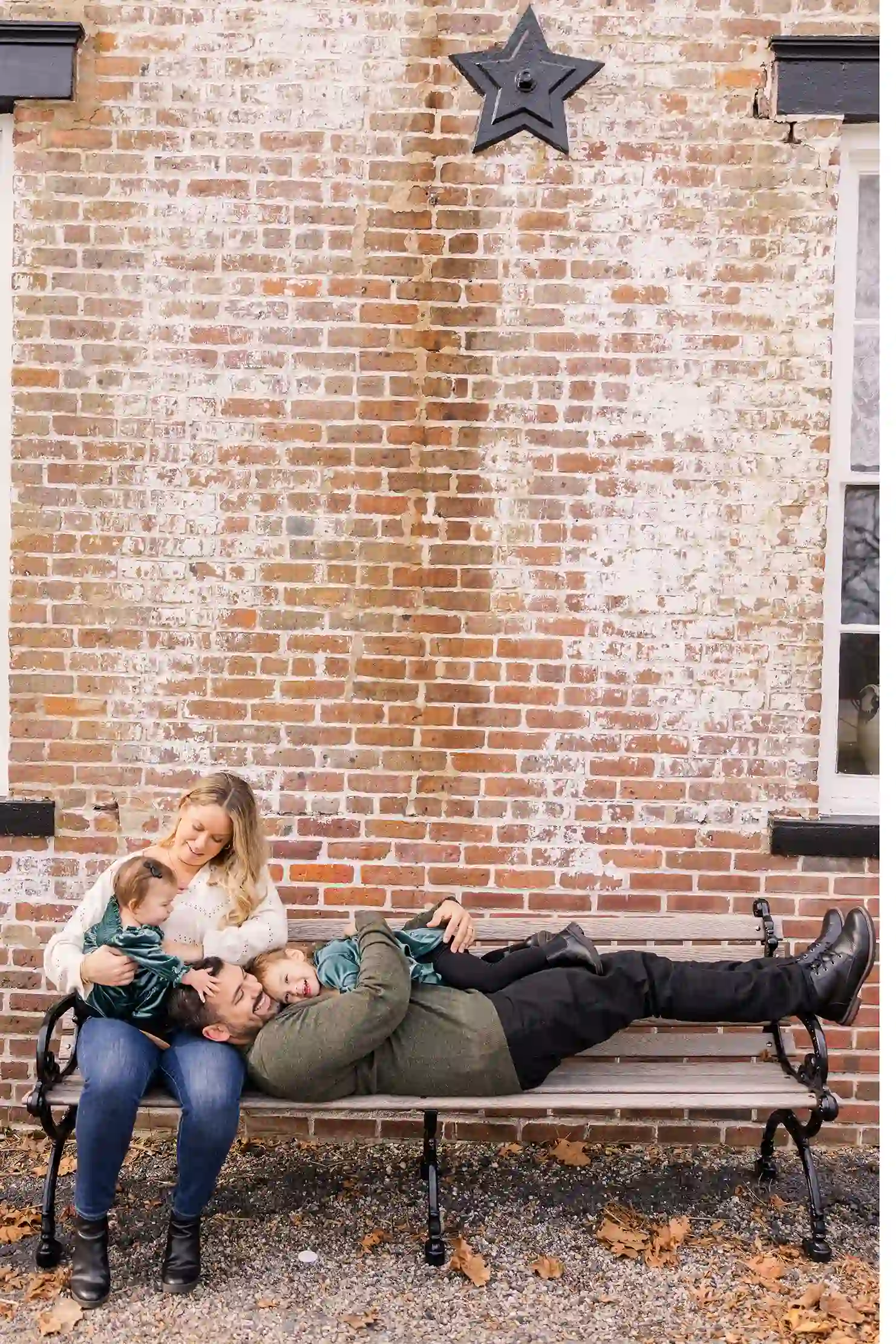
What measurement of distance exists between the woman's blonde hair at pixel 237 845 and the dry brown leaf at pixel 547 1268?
1410mm

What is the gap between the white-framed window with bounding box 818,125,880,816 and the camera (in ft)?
14.0

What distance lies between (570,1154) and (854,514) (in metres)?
2.69

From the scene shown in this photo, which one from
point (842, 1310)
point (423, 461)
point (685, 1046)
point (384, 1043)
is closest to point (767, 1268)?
point (842, 1310)

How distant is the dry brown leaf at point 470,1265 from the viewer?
3.32 m

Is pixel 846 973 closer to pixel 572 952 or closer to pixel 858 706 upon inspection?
pixel 572 952

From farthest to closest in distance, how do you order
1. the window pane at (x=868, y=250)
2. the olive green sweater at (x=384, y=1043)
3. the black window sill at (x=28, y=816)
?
the window pane at (x=868, y=250) → the black window sill at (x=28, y=816) → the olive green sweater at (x=384, y=1043)

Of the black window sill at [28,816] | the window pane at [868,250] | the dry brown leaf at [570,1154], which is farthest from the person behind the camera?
the window pane at [868,250]

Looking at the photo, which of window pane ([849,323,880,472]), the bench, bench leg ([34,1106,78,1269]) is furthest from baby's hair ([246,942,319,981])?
window pane ([849,323,880,472])

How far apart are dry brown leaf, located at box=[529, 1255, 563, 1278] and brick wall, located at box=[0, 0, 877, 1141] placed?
3.23 feet

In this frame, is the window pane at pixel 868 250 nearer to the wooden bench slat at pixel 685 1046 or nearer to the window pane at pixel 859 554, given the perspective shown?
the window pane at pixel 859 554

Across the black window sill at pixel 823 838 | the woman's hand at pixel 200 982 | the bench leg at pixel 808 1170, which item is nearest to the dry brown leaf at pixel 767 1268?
the bench leg at pixel 808 1170

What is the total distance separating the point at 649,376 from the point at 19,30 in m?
2.66

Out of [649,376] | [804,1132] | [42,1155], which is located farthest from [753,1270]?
[649,376]

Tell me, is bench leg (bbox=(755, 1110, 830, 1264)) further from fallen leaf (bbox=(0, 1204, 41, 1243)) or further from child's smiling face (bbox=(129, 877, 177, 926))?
fallen leaf (bbox=(0, 1204, 41, 1243))
